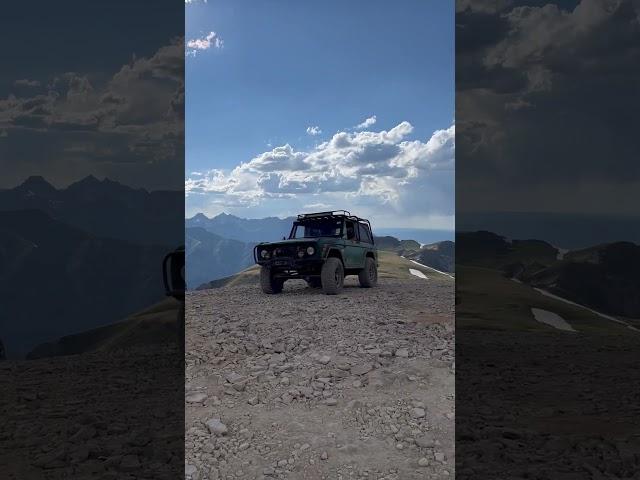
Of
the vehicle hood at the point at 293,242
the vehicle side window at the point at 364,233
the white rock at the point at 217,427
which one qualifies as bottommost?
the white rock at the point at 217,427

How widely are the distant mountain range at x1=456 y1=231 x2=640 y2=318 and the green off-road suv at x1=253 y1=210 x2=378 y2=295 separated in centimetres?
791

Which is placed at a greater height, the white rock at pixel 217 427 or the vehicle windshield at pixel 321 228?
the vehicle windshield at pixel 321 228

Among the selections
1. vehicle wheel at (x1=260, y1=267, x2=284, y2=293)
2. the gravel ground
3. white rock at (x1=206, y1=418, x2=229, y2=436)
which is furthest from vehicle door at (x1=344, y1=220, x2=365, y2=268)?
white rock at (x1=206, y1=418, x2=229, y2=436)

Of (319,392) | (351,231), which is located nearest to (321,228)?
(351,231)

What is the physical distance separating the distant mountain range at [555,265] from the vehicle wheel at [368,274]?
9905 mm

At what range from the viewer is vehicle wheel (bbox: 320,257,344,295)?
10141mm

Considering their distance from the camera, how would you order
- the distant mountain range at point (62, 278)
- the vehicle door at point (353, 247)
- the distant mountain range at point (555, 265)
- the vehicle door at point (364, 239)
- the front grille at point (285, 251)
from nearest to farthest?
the distant mountain range at point (62, 278)
the distant mountain range at point (555, 265)
the front grille at point (285, 251)
the vehicle door at point (353, 247)
the vehicle door at point (364, 239)

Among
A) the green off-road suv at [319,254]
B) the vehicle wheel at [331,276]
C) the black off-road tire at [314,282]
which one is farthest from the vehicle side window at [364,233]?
the vehicle wheel at [331,276]

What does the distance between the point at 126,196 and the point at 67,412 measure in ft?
3.11

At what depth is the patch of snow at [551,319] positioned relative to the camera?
6.79ft

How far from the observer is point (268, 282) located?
10695 millimetres

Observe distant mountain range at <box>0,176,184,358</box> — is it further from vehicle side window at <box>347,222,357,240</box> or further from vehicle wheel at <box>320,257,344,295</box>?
vehicle side window at <box>347,222,357,240</box>

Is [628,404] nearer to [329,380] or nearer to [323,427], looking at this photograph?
[323,427]

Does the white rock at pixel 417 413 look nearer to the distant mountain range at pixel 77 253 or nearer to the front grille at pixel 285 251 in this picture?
the distant mountain range at pixel 77 253
